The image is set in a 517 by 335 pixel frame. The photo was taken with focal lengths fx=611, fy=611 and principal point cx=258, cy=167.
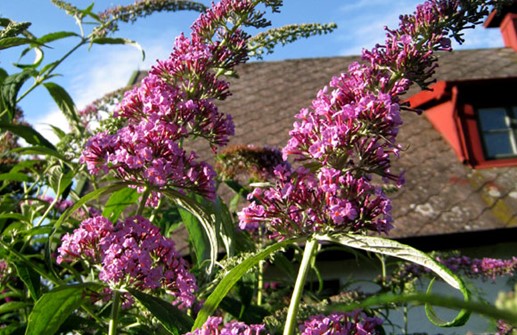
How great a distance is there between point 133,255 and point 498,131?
7.17 metres

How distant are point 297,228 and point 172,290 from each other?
419 mm

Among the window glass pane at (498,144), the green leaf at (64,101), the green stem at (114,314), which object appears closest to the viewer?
the green stem at (114,314)

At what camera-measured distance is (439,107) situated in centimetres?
789

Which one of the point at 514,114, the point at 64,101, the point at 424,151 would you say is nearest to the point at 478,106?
the point at 514,114

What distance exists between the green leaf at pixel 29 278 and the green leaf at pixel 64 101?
78 cm

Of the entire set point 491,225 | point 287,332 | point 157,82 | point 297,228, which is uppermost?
point 157,82

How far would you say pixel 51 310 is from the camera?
4.32ft

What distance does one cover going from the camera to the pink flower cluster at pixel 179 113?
4.83ft

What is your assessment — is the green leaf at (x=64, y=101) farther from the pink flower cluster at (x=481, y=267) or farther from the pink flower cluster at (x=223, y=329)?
A: the pink flower cluster at (x=481, y=267)

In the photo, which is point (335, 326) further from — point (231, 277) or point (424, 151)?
point (424, 151)

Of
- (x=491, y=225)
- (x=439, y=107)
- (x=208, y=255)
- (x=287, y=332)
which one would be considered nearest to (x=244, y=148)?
(x=208, y=255)

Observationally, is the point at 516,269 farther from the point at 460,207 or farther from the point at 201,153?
the point at 201,153

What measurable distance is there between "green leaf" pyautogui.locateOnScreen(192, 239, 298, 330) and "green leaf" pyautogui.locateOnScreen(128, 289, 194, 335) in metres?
0.10

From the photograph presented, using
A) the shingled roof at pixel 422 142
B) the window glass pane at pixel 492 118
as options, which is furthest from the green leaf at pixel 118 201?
the window glass pane at pixel 492 118
